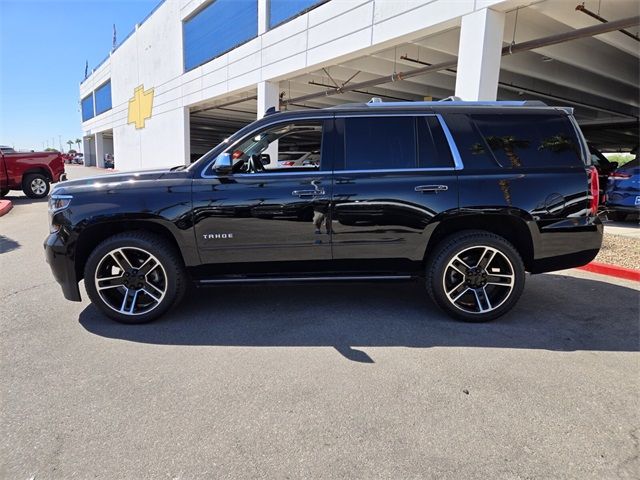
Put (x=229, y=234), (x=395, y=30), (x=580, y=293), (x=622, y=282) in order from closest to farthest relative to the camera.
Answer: (x=229, y=234)
(x=580, y=293)
(x=622, y=282)
(x=395, y=30)

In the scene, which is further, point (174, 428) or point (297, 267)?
point (297, 267)

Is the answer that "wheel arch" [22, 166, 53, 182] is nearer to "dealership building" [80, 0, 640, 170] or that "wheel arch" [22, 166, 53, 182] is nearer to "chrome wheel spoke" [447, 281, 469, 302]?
"dealership building" [80, 0, 640, 170]

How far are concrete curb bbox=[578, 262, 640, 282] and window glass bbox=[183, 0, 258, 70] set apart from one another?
14.2 metres

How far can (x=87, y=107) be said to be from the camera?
53406mm

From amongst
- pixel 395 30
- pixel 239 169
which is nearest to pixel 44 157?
pixel 395 30

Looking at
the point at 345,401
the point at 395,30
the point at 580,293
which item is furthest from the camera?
the point at 395,30

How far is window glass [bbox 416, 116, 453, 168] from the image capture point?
13.3ft

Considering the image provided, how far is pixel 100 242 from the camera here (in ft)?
13.5

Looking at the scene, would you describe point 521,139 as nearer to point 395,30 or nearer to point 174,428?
point 174,428

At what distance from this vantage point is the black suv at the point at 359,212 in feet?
13.0

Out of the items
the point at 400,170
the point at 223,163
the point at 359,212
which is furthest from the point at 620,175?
the point at 223,163

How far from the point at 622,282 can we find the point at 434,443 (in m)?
4.45

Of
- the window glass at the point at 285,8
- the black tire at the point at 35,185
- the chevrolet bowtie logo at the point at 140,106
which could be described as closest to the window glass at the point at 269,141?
the window glass at the point at 285,8

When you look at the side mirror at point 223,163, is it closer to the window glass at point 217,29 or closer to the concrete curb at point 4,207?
the concrete curb at point 4,207
